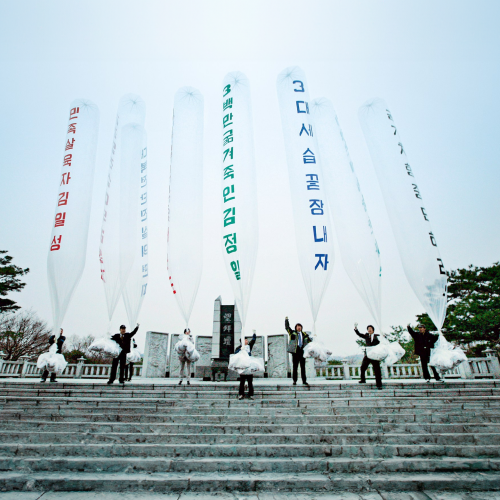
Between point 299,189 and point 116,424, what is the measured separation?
8.27m

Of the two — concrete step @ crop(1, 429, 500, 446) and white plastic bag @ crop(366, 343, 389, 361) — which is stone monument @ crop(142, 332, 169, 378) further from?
concrete step @ crop(1, 429, 500, 446)

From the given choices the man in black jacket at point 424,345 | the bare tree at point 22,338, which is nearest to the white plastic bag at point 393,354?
the man in black jacket at point 424,345

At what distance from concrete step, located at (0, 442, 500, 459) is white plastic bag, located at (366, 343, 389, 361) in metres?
4.12

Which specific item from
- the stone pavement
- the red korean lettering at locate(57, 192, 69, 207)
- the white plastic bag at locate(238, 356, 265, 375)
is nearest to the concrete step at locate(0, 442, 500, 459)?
the stone pavement

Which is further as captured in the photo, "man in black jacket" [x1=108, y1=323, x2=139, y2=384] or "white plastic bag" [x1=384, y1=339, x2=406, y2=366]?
"man in black jacket" [x1=108, y1=323, x2=139, y2=384]

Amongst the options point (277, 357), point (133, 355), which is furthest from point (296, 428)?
point (277, 357)

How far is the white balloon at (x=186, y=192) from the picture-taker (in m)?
9.88

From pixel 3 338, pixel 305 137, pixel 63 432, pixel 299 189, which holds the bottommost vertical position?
pixel 63 432

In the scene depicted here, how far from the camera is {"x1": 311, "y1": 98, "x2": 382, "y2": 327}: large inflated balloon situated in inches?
386

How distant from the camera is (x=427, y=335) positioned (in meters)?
9.04

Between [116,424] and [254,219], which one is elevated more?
[254,219]

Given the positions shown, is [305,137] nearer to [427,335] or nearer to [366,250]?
[366,250]

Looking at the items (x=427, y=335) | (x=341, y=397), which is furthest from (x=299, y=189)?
(x=341, y=397)

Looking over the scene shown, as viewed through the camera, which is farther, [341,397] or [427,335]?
[427,335]
